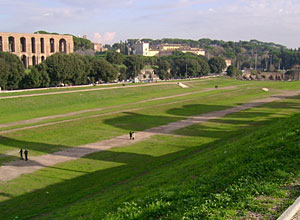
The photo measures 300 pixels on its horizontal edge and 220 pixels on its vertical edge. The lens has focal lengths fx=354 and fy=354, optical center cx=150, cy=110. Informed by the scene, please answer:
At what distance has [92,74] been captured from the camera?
86.4 meters

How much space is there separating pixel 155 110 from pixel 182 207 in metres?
41.5

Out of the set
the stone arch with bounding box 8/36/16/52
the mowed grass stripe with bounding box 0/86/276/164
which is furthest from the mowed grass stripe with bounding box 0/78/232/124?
the stone arch with bounding box 8/36/16/52

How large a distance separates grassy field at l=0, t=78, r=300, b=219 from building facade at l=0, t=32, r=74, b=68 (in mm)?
55818

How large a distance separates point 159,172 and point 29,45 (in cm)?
9356

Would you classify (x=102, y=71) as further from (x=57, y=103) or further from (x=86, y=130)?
(x=86, y=130)

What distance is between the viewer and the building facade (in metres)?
97.9

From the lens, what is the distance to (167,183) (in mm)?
13516

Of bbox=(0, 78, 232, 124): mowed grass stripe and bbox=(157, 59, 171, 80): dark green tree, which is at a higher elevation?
bbox=(157, 59, 171, 80): dark green tree

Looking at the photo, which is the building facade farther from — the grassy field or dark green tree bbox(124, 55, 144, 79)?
the grassy field

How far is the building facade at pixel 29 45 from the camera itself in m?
97.9

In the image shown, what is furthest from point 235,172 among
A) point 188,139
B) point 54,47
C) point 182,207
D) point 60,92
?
point 54,47

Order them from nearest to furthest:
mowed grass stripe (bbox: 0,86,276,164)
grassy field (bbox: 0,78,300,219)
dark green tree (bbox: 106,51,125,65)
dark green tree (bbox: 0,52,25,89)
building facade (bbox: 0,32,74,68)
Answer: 1. grassy field (bbox: 0,78,300,219)
2. mowed grass stripe (bbox: 0,86,276,164)
3. dark green tree (bbox: 0,52,25,89)
4. building facade (bbox: 0,32,74,68)
5. dark green tree (bbox: 106,51,125,65)

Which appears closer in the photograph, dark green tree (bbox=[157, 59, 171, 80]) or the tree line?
the tree line

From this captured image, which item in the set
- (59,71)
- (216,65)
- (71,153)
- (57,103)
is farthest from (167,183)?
(216,65)
